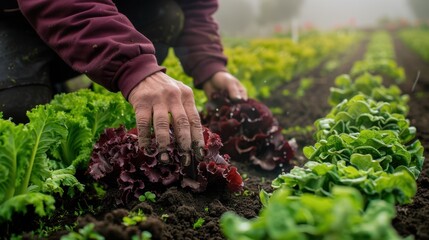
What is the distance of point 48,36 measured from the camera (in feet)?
10.1

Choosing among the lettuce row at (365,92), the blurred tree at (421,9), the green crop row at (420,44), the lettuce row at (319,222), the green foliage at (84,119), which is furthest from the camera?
the blurred tree at (421,9)

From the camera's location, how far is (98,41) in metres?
2.81

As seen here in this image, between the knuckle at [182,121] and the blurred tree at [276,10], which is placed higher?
the knuckle at [182,121]

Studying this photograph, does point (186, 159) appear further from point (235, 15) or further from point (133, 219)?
point (235, 15)

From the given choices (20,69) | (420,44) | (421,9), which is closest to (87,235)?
(20,69)

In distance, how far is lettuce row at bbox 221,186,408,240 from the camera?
148 cm

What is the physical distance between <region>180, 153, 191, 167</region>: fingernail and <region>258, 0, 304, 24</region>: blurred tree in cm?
4121

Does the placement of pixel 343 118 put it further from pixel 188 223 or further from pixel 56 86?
pixel 56 86

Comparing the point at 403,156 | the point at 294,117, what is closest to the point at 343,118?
the point at 403,156

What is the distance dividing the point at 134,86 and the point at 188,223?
82cm

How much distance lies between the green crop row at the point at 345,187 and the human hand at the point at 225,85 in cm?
93

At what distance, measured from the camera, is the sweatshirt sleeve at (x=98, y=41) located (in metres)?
2.79

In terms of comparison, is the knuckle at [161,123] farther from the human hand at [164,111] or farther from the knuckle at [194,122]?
the knuckle at [194,122]

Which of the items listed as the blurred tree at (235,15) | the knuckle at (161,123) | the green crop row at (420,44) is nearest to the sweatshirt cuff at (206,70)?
the knuckle at (161,123)
